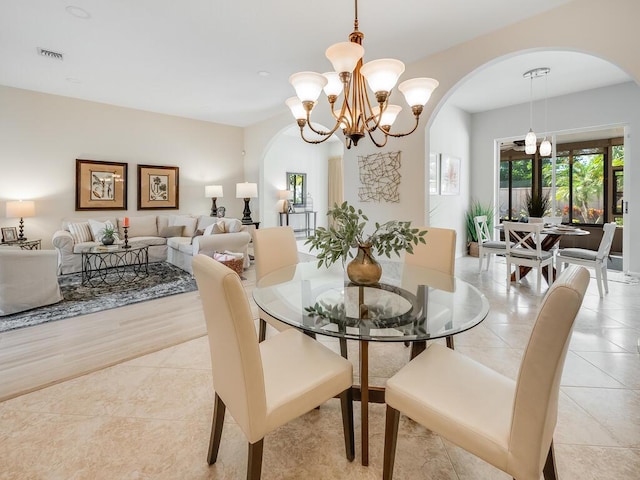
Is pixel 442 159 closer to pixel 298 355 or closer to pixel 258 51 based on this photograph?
pixel 258 51

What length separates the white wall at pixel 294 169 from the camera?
8.14m

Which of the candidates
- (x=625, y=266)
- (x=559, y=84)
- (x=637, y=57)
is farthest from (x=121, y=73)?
(x=625, y=266)

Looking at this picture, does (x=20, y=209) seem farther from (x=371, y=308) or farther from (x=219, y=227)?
(x=371, y=308)

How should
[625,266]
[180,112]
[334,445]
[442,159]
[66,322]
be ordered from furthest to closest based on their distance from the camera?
[180,112], [442,159], [625,266], [66,322], [334,445]

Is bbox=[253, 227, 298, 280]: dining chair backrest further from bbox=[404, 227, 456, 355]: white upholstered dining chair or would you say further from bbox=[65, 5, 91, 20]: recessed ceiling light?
bbox=[65, 5, 91, 20]: recessed ceiling light

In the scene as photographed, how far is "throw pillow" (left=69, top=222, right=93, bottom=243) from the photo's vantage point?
502cm

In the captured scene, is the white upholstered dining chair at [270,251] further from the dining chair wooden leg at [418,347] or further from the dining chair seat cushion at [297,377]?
the dining chair wooden leg at [418,347]

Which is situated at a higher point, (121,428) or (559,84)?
(559,84)

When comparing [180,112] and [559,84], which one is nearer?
[559,84]

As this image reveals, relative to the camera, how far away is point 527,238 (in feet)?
13.3

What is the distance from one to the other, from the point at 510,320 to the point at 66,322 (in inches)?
167

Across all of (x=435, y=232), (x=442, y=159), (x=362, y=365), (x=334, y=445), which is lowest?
(x=334, y=445)

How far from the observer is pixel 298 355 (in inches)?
59.2

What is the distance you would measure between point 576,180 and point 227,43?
253 inches
